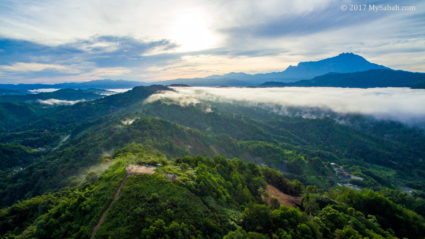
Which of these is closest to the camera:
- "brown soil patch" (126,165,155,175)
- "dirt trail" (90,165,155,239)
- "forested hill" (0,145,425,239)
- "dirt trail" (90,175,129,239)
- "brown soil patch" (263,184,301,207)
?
"forested hill" (0,145,425,239)

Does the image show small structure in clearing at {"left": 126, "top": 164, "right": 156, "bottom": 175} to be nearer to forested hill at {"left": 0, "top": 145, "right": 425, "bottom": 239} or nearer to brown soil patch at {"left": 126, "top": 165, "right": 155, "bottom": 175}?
brown soil patch at {"left": 126, "top": 165, "right": 155, "bottom": 175}

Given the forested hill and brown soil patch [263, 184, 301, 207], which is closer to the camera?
the forested hill

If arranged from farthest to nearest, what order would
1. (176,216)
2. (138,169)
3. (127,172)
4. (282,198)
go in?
(282,198)
(138,169)
(127,172)
(176,216)

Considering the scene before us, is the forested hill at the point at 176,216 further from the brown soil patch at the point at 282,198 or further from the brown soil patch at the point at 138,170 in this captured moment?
the brown soil patch at the point at 282,198

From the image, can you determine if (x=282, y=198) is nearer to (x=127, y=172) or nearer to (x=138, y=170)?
(x=138, y=170)

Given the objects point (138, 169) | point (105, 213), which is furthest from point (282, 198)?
point (105, 213)

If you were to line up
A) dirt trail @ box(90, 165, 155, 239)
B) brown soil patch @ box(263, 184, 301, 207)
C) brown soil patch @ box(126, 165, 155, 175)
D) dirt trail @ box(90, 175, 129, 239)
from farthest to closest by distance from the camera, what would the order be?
brown soil patch @ box(263, 184, 301, 207), brown soil patch @ box(126, 165, 155, 175), dirt trail @ box(90, 165, 155, 239), dirt trail @ box(90, 175, 129, 239)

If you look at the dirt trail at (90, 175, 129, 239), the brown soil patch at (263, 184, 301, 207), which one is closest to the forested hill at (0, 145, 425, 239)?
the dirt trail at (90, 175, 129, 239)

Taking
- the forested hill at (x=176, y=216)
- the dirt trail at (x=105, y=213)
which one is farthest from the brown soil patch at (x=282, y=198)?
the dirt trail at (x=105, y=213)

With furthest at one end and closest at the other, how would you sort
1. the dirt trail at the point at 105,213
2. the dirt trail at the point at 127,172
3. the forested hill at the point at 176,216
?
the dirt trail at the point at 127,172
the dirt trail at the point at 105,213
the forested hill at the point at 176,216

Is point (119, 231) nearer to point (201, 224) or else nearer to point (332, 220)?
point (201, 224)
